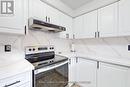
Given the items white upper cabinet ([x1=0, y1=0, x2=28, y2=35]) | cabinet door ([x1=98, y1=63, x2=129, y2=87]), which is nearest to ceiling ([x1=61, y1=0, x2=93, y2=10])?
white upper cabinet ([x1=0, y1=0, x2=28, y2=35])

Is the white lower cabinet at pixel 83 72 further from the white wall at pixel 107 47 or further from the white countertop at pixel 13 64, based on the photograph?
the white countertop at pixel 13 64

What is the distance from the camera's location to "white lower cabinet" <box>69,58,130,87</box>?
67.6 inches

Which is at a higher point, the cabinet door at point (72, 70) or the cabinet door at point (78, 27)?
the cabinet door at point (78, 27)

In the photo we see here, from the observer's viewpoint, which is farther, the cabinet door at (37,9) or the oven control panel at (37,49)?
the oven control panel at (37,49)

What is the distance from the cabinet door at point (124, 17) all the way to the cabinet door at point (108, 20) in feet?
0.32

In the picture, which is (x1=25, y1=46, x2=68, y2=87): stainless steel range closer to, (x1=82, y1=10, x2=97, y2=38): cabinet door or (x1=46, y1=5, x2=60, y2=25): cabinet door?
(x1=46, y1=5, x2=60, y2=25): cabinet door

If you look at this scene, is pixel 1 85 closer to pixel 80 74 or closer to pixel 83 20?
pixel 80 74

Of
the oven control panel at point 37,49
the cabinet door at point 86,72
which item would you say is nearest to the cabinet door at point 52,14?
the oven control panel at point 37,49

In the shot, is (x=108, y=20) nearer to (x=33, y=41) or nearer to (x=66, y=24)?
(x=66, y=24)

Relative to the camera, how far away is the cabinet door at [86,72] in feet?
7.27

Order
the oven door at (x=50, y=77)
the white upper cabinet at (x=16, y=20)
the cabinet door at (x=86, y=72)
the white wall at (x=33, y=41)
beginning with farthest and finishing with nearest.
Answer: the cabinet door at (x=86, y=72), the white wall at (x=33, y=41), the oven door at (x=50, y=77), the white upper cabinet at (x=16, y=20)

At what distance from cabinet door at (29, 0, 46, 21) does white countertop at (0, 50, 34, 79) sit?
699mm

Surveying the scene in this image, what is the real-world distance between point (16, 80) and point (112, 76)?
62.3 inches

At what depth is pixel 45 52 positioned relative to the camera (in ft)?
7.39
